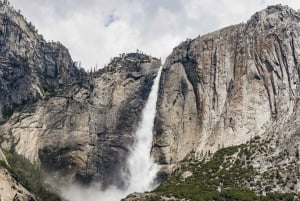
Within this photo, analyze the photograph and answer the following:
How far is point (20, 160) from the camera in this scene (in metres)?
138

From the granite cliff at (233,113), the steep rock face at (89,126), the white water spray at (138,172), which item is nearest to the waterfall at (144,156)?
the white water spray at (138,172)

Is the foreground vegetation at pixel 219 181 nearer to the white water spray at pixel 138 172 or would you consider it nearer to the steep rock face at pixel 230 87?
the steep rock face at pixel 230 87

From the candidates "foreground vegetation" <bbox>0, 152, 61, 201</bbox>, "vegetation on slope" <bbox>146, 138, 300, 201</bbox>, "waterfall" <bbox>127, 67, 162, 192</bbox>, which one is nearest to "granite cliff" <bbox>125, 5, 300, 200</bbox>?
"vegetation on slope" <bbox>146, 138, 300, 201</bbox>

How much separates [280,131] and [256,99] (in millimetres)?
16247

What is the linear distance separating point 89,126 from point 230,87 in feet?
133

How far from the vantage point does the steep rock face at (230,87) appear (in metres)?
120

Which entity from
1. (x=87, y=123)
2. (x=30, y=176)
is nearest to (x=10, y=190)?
(x=30, y=176)

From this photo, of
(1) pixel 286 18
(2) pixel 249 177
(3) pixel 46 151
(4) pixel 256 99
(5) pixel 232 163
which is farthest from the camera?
(3) pixel 46 151

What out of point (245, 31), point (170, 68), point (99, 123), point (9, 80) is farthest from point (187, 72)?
point (9, 80)

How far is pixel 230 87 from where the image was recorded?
5074 inches

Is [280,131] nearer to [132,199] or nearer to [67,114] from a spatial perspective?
[132,199]

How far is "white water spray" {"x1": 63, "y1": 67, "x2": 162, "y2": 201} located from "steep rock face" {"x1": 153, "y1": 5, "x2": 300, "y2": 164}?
342cm

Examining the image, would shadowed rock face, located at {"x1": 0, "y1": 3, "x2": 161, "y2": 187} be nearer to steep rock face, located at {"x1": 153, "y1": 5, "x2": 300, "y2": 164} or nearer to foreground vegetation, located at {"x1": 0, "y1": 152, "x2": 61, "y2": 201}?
foreground vegetation, located at {"x1": 0, "y1": 152, "x2": 61, "y2": 201}

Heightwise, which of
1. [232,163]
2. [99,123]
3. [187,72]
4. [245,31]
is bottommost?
[232,163]
